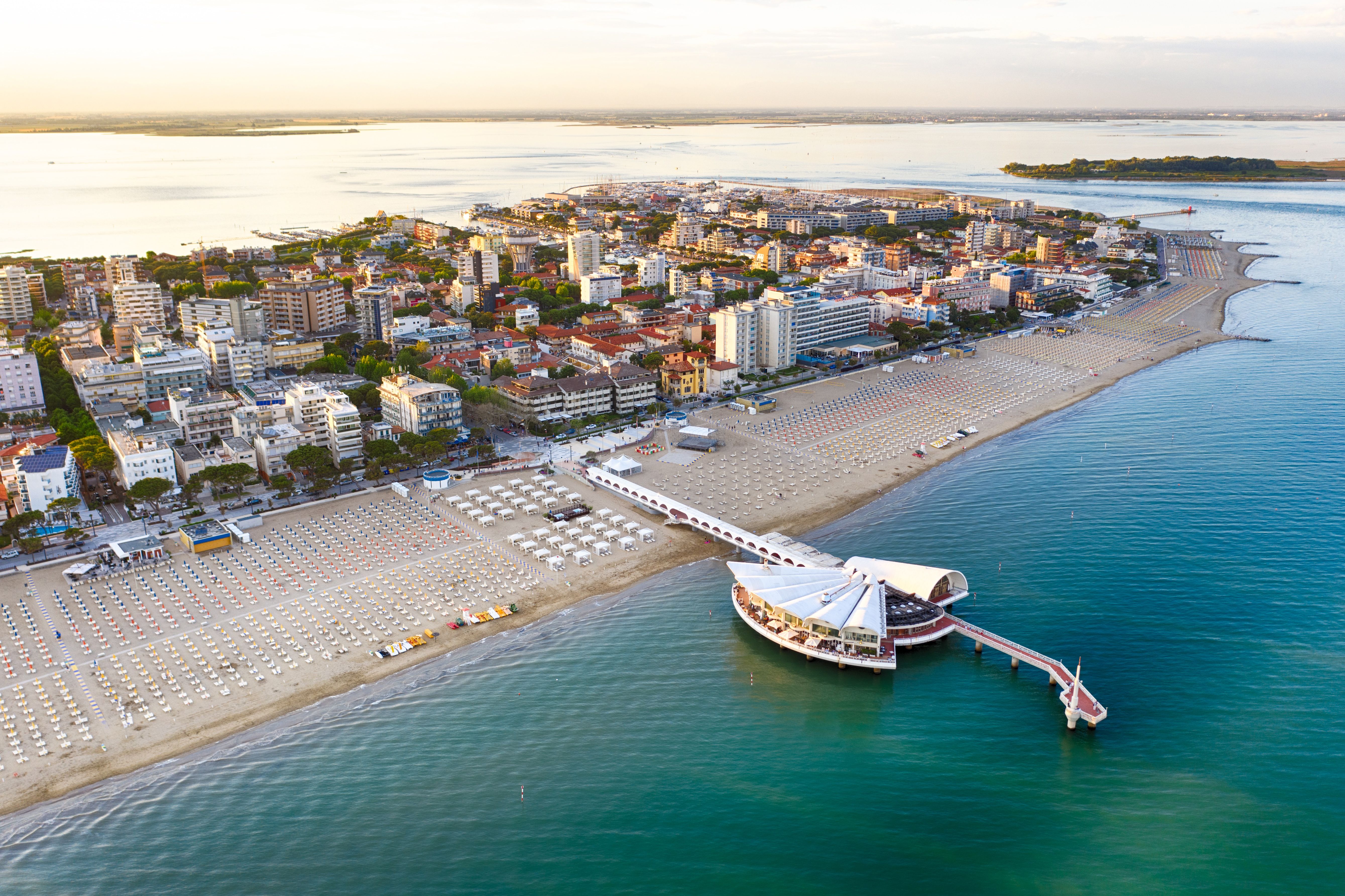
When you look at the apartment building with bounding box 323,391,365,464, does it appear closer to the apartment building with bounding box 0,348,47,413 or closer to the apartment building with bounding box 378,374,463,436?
the apartment building with bounding box 378,374,463,436

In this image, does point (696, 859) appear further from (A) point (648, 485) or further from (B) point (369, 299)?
(B) point (369, 299)

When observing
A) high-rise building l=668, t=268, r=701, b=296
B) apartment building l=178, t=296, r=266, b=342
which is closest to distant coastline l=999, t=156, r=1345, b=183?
high-rise building l=668, t=268, r=701, b=296

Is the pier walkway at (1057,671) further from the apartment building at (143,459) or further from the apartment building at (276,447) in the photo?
the apartment building at (143,459)

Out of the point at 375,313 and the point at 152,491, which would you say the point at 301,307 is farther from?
the point at 152,491

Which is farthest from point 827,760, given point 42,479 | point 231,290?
point 231,290

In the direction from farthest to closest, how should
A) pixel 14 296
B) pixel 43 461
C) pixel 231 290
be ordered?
pixel 231 290 < pixel 14 296 < pixel 43 461

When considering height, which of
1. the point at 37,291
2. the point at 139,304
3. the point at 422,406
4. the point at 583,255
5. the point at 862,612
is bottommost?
the point at 862,612

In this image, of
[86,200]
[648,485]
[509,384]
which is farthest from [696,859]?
[86,200]
